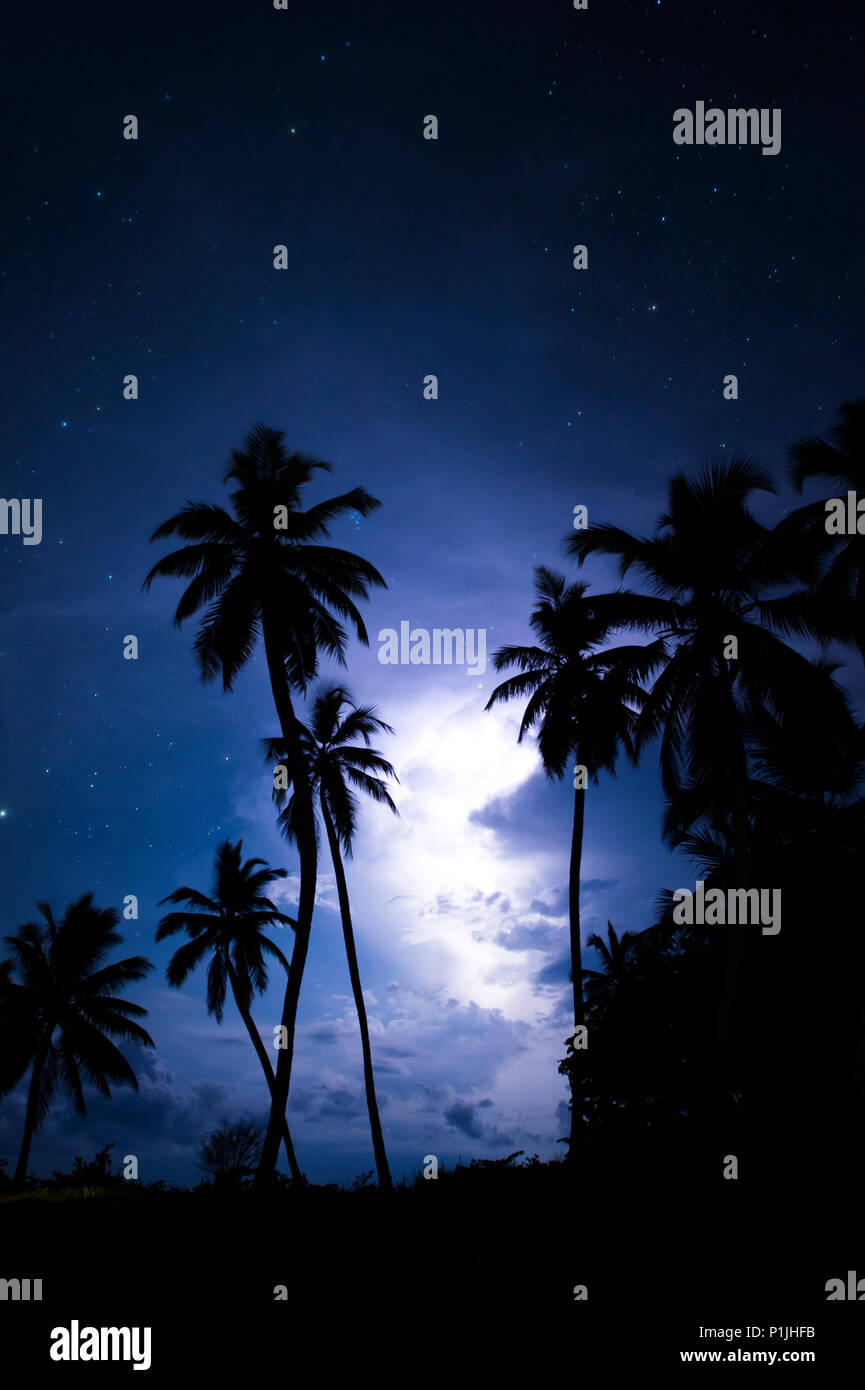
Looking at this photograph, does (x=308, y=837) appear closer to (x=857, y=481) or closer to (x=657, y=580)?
(x=657, y=580)

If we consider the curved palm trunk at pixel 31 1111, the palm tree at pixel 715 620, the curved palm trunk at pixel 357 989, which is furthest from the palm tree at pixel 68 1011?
the palm tree at pixel 715 620

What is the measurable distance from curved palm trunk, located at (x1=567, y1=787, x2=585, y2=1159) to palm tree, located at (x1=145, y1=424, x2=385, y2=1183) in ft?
28.5

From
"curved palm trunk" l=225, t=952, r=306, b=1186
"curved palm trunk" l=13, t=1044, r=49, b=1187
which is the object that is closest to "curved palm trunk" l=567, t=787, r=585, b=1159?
"curved palm trunk" l=225, t=952, r=306, b=1186

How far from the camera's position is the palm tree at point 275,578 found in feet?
62.5

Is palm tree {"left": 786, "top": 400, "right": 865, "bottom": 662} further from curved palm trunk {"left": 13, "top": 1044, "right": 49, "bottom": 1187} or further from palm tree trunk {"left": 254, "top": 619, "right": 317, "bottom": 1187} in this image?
curved palm trunk {"left": 13, "top": 1044, "right": 49, "bottom": 1187}

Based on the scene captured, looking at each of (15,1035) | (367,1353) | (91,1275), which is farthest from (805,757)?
(15,1035)

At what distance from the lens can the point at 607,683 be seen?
18.8 m

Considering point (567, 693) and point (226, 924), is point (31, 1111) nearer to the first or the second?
point (226, 924)

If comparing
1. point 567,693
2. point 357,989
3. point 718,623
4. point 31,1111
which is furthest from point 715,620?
point 31,1111

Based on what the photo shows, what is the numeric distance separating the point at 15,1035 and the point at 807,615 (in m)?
33.7

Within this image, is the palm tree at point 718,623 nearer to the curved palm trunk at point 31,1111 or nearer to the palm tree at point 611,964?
the palm tree at point 611,964

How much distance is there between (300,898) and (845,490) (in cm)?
1610

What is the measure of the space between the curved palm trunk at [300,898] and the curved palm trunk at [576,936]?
28.3ft

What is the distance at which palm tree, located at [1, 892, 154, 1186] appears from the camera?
3138 cm
